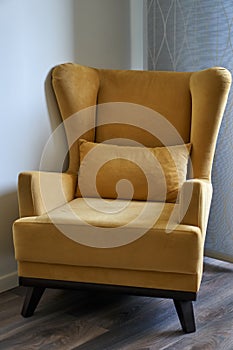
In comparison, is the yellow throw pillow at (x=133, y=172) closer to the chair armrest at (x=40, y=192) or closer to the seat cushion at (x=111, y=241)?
the chair armrest at (x=40, y=192)

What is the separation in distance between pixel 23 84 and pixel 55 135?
0.32 m

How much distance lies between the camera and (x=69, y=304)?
7.44 ft

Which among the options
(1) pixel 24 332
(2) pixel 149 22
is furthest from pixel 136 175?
(2) pixel 149 22

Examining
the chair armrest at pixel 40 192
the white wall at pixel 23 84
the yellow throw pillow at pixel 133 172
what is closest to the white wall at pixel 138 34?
the white wall at pixel 23 84

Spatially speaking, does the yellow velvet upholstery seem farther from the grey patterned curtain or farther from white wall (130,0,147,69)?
white wall (130,0,147,69)

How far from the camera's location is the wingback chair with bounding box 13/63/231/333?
6.42 ft

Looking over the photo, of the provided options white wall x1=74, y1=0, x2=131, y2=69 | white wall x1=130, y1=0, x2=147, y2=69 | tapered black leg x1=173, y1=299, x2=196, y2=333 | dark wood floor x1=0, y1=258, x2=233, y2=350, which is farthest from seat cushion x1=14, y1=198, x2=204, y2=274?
white wall x1=130, y1=0, x2=147, y2=69

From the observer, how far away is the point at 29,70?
241 cm

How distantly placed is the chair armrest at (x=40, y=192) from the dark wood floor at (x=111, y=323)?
0.44m

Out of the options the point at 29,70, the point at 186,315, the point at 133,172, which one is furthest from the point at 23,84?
the point at 186,315

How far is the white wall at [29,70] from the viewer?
2326 millimetres

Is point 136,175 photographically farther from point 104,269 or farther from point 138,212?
point 104,269

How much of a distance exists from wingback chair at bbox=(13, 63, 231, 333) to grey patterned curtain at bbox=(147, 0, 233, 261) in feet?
0.66

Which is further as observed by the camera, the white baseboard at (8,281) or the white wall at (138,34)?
the white wall at (138,34)
